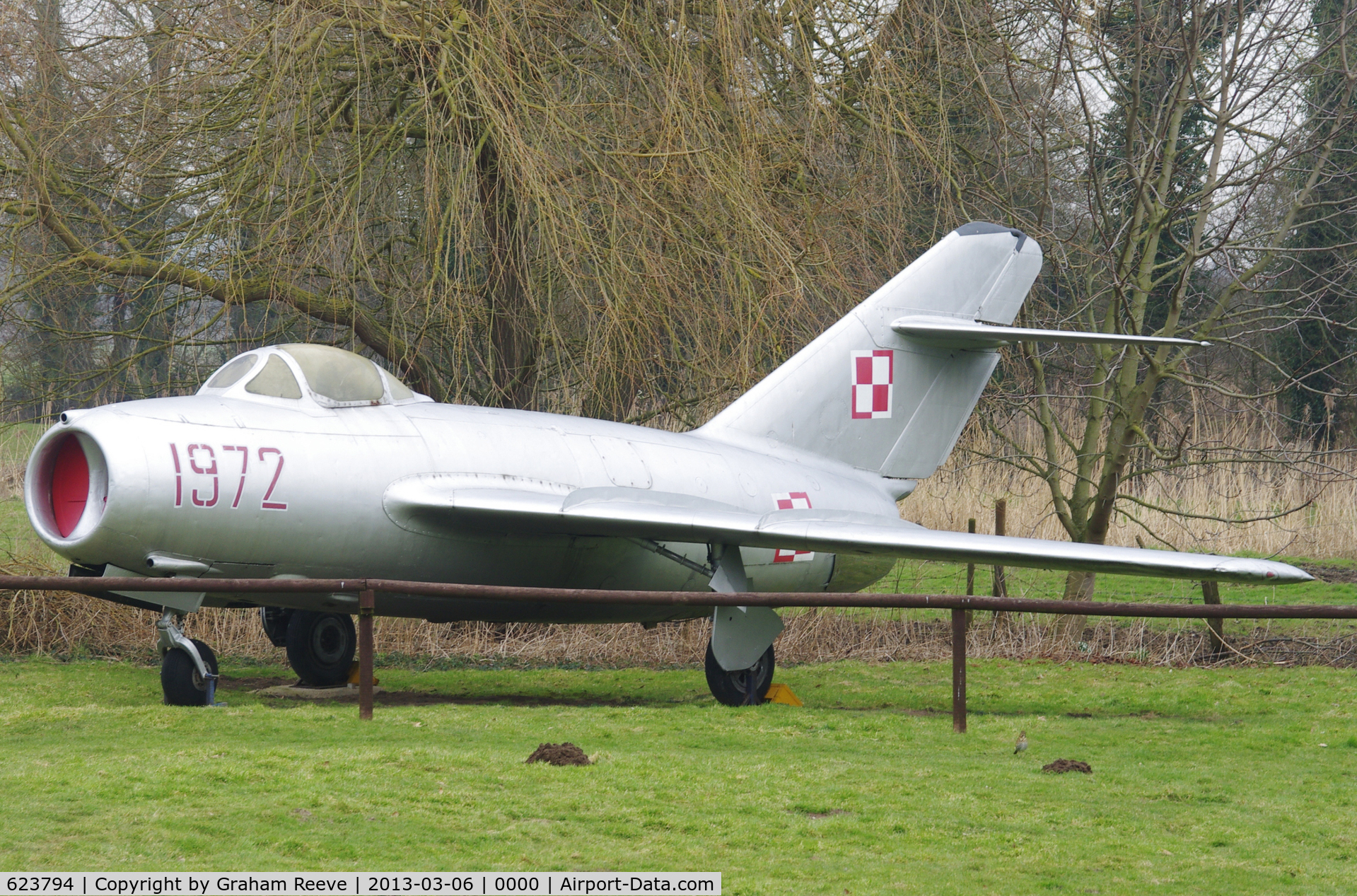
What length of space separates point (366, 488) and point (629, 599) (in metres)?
2.02

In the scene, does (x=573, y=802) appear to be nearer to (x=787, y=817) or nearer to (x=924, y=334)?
(x=787, y=817)

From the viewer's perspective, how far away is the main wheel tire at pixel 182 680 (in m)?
8.16

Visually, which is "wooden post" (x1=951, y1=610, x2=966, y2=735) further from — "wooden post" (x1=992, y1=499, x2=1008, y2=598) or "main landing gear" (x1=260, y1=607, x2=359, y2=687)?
"wooden post" (x1=992, y1=499, x2=1008, y2=598)

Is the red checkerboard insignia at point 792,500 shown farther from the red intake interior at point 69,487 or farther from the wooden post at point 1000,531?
the red intake interior at point 69,487

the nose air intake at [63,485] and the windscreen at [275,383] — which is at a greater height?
the windscreen at [275,383]

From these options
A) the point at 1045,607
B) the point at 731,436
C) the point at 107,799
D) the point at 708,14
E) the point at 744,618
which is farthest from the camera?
the point at 708,14

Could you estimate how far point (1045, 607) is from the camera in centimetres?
788

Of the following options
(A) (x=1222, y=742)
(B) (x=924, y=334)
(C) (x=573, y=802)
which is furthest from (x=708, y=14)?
(C) (x=573, y=802)

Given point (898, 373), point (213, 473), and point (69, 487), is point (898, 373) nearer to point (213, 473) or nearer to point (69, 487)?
point (213, 473)

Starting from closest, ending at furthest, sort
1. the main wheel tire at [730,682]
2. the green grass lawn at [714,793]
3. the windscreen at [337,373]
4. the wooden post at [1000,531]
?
the green grass lawn at [714,793] < the windscreen at [337,373] < the main wheel tire at [730,682] < the wooden post at [1000,531]

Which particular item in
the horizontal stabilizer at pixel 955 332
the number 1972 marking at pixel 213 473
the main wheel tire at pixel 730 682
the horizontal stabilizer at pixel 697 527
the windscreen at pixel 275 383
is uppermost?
the horizontal stabilizer at pixel 955 332

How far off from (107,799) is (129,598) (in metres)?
3.20

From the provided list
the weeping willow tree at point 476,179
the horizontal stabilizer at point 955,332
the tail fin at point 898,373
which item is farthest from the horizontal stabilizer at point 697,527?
the horizontal stabilizer at point 955,332

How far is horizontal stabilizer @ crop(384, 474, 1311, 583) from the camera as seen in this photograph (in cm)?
867
